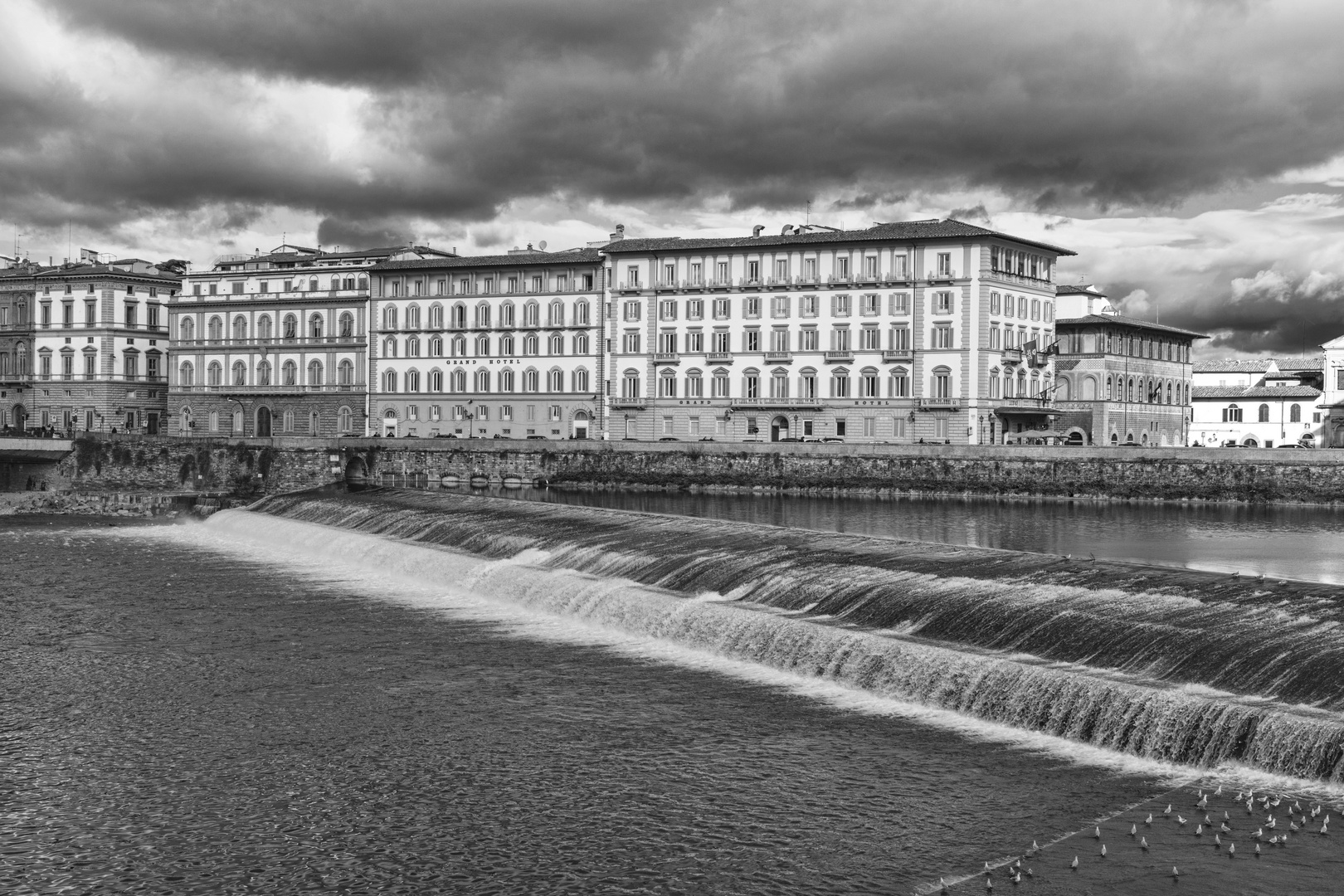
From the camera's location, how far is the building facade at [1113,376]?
82.5m

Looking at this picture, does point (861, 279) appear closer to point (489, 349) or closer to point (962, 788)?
point (489, 349)

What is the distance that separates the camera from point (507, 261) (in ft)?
282

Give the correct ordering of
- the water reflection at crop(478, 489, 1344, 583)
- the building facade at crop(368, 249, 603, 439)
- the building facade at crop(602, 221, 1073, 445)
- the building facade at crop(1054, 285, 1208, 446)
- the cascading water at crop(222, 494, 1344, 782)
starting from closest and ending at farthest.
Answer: the cascading water at crop(222, 494, 1344, 782) < the water reflection at crop(478, 489, 1344, 583) < the building facade at crop(602, 221, 1073, 445) < the building facade at crop(1054, 285, 1208, 446) < the building facade at crop(368, 249, 603, 439)

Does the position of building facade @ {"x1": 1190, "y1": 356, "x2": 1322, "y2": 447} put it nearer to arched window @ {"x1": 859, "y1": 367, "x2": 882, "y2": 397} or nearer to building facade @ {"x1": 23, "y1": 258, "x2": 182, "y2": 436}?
arched window @ {"x1": 859, "y1": 367, "x2": 882, "y2": 397}

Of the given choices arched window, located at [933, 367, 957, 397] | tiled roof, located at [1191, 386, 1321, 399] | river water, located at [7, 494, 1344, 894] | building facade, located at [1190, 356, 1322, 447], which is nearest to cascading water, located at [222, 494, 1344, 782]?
river water, located at [7, 494, 1344, 894]

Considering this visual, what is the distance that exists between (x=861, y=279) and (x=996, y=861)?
63827 millimetres

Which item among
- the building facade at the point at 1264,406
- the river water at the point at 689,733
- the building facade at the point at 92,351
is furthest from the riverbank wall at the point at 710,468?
the building facade at the point at 1264,406

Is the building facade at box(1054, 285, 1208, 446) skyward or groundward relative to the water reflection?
skyward

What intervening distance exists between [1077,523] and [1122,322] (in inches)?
1565

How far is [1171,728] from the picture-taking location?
678 inches

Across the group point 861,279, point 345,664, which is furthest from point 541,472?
point 345,664

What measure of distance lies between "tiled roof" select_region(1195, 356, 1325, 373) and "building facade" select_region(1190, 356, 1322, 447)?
0.22 feet

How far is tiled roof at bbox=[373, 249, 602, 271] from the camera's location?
275ft

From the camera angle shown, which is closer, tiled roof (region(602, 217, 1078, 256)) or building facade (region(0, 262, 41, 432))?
tiled roof (region(602, 217, 1078, 256))
